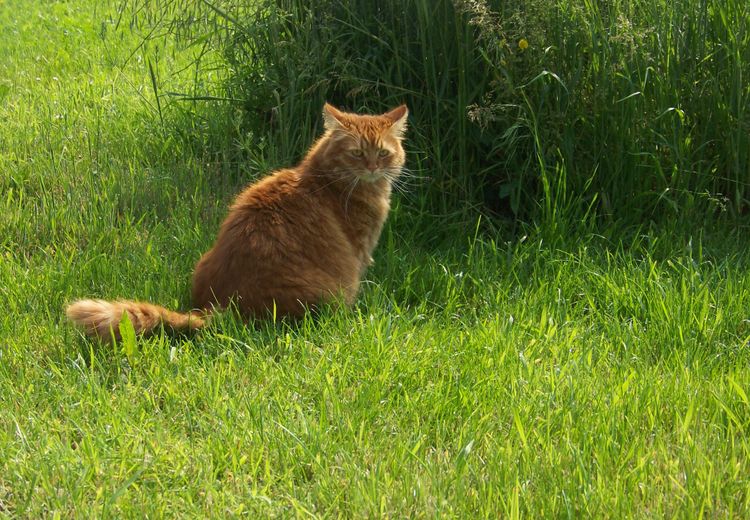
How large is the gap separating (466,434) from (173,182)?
2.75m

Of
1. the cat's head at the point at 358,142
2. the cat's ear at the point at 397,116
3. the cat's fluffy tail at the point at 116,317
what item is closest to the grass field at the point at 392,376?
the cat's fluffy tail at the point at 116,317

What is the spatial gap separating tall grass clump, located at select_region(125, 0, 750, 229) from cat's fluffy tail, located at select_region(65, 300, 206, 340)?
168 centimetres

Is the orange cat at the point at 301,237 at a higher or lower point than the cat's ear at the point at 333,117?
lower

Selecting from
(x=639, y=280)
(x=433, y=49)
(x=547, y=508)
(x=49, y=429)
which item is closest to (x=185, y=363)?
(x=49, y=429)

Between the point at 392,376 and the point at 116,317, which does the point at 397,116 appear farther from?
the point at 116,317

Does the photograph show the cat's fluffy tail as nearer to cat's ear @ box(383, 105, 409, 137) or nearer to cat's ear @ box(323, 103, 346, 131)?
cat's ear @ box(323, 103, 346, 131)

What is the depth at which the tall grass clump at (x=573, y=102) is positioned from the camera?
437cm

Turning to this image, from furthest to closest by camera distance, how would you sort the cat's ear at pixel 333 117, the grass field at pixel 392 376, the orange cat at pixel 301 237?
1. the cat's ear at pixel 333 117
2. the orange cat at pixel 301 237
3. the grass field at pixel 392 376

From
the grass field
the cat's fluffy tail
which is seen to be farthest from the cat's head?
the cat's fluffy tail

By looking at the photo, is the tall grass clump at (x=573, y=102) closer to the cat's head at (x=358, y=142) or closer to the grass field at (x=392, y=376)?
the grass field at (x=392, y=376)

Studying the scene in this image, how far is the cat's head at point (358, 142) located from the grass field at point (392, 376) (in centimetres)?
44

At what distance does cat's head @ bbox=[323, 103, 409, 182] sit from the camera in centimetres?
404

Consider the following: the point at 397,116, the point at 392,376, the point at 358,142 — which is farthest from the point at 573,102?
the point at 392,376

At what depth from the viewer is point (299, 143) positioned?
4.94 m
